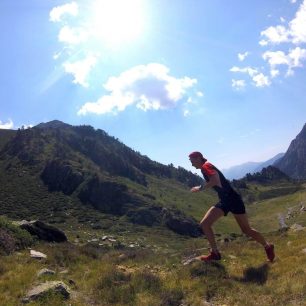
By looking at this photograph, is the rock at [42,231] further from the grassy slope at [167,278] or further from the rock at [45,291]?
the rock at [45,291]

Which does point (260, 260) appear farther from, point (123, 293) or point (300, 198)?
point (300, 198)

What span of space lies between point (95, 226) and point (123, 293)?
282 feet

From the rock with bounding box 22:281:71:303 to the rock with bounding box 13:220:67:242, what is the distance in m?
7.37

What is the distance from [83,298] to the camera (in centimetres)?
998

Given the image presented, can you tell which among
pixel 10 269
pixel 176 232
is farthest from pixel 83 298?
pixel 176 232

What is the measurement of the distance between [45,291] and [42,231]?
831 centimetres

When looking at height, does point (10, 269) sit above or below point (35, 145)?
below

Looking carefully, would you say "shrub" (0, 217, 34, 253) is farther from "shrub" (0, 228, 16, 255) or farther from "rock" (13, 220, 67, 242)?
"rock" (13, 220, 67, 242)

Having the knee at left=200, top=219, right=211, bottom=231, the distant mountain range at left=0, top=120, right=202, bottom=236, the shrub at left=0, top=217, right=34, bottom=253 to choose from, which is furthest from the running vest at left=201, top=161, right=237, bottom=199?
the distant mountain range at left=0, top=120, right=202, bottom=236

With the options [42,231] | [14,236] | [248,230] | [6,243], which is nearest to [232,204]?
[248,230]

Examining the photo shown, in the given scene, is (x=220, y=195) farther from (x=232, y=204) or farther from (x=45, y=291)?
(x=45, y=291)

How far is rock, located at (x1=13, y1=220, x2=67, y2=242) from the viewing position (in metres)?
17.1

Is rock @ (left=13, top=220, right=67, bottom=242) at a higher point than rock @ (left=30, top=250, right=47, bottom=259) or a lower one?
higher

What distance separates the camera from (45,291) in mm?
9531
